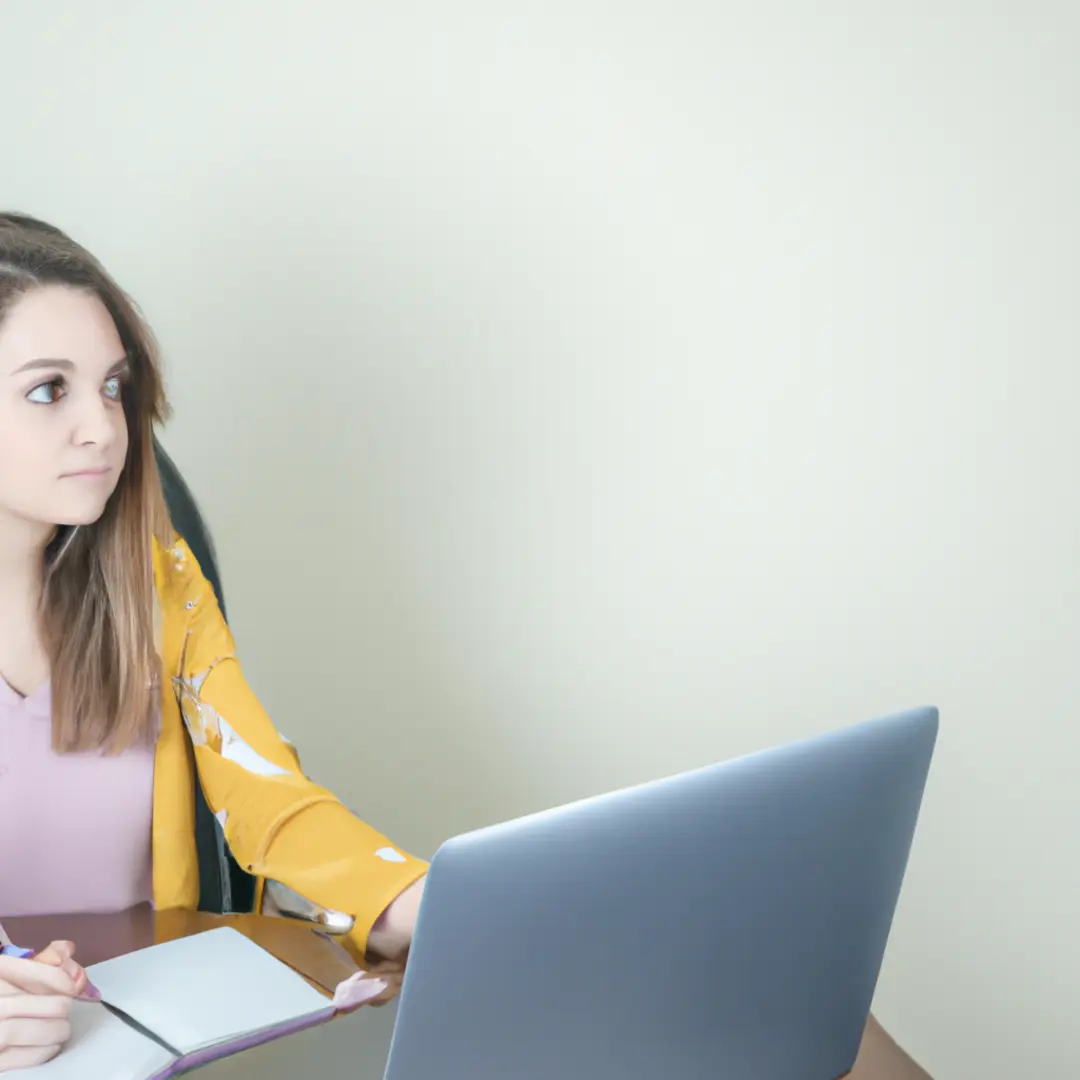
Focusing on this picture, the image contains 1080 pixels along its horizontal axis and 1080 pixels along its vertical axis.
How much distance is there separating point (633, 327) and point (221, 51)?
0.82 m

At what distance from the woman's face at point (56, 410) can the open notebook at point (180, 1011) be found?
0.42 m

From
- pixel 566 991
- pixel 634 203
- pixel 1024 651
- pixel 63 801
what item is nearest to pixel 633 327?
pixel 634 203

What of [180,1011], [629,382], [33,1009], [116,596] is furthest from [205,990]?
[629,382]

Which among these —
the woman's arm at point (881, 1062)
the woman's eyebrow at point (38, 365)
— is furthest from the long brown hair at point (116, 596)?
the woman's arm at point (881, 1062)

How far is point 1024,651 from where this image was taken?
141cm

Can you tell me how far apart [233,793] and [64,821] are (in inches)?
6.8

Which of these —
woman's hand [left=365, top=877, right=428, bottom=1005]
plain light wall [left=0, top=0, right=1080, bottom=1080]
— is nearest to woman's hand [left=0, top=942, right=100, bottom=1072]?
woman's hand [left=365, top=877, right=428, bottom=1005]

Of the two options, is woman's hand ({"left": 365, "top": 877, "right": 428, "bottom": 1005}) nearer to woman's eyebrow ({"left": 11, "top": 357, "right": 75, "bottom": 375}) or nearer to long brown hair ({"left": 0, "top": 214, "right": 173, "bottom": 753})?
long brown hair ({"left": 0, "top": 214, "right": 173, "bottom": 753})

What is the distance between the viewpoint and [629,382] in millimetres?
1718

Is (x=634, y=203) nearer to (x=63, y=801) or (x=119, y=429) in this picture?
(x=119, y=429)

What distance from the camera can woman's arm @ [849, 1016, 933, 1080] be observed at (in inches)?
32.5

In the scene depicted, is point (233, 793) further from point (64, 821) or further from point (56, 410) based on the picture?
point (56, 410)

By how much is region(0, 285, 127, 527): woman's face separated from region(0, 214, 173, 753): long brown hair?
69 millimetres

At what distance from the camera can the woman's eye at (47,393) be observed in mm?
1079
